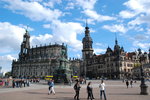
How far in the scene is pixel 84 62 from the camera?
106938mm

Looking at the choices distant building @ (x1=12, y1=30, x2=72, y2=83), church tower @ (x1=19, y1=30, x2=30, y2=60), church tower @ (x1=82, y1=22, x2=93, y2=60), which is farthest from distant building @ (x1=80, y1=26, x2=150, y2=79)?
church tower @ (x1=19, y1=30, x2=30, y2=60)

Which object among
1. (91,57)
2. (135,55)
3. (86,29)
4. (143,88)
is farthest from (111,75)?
(143,88)

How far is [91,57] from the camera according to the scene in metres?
105

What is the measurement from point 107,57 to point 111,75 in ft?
33.9

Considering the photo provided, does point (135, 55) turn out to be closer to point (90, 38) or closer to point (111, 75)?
point (111, 75)

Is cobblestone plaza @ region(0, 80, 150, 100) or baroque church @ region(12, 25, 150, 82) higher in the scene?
baroque church @ region(12, 25, 150, 82)

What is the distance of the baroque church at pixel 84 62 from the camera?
80312mm

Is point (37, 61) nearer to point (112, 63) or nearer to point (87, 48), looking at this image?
point (87, 48)

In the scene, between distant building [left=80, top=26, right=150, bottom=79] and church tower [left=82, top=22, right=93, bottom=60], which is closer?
distant building [left=80, top=26, right=150, bottom=79]

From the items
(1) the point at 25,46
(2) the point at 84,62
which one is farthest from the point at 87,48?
(1) the point at 25,46

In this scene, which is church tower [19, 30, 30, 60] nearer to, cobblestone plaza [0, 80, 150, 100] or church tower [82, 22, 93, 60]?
church tower [82, 22, 93, 60]

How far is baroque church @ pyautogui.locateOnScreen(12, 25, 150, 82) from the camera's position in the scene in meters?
80.3

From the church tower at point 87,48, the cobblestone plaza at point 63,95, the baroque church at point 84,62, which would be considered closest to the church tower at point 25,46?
the baroque church at point 84,62

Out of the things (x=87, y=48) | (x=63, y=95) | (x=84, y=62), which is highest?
(x=87, y=48)
